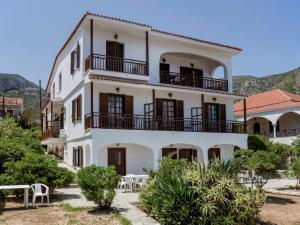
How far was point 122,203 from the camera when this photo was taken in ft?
40.0

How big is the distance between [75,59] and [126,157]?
7055mm

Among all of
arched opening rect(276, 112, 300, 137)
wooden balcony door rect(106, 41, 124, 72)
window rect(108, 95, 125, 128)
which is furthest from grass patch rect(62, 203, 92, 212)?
arched opening rect(276, 112, 300, 137)

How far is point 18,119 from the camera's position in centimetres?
3847

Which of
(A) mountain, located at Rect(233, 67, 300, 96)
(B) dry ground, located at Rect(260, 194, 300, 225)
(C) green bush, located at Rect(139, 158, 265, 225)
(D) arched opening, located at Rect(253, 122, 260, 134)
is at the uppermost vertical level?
(A) mountain, located at Rect(233, 67, 300, 96)

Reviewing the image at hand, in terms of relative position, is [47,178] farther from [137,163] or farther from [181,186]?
[137,163]

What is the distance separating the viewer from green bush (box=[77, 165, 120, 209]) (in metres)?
10.6

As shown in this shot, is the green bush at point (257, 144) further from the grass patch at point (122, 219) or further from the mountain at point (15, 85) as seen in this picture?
the mountain at point (15, 85)

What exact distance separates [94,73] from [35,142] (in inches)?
198

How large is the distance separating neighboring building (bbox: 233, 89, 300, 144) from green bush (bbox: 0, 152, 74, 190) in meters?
23.6

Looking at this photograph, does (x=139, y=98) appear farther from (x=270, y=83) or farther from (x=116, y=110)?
(x=270, y=83)

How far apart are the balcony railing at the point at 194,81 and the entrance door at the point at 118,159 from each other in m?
5.76

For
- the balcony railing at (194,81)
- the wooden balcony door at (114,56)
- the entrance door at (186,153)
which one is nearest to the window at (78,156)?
the wooden balcony door at (114,56)

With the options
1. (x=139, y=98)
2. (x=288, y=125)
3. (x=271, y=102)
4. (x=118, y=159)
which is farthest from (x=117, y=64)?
(x=288, y=125)

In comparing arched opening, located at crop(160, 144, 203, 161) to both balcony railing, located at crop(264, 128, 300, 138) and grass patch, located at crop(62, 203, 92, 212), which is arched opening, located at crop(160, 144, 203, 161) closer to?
grass patch, located at crop(62, 203, 92, 212)
